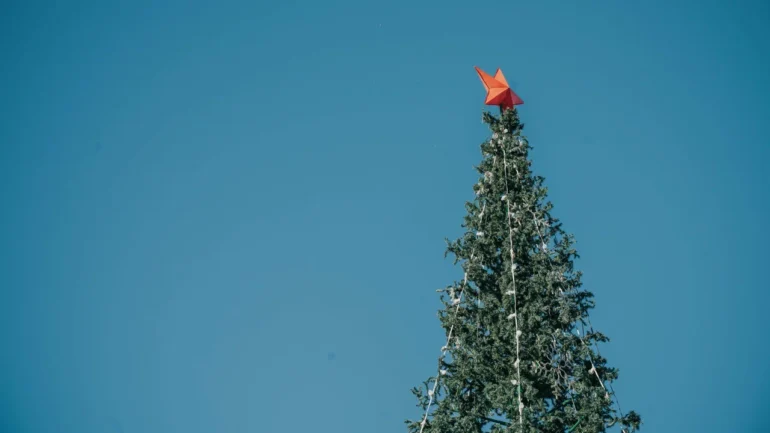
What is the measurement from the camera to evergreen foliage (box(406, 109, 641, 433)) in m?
8.66

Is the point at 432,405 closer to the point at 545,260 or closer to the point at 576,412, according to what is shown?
the point at 576,412

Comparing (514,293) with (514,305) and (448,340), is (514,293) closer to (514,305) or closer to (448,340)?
(514,305)

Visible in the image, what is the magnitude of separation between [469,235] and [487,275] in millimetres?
717

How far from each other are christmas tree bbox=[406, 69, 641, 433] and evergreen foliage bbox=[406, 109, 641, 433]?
0.05ft

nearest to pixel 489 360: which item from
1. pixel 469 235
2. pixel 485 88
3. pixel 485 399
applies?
pixel 485 399

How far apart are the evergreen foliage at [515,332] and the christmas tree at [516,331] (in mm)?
15

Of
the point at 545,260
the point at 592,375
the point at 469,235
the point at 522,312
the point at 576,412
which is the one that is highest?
the point at 469,235

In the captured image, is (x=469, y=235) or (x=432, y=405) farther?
(x=469, y=235)

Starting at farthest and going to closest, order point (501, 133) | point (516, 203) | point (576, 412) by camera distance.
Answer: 1. point (501, 133)
2. point (516, 203)
3. point (576, 412)

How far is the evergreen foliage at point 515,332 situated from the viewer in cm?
866

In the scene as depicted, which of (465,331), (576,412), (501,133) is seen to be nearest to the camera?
(576,412)

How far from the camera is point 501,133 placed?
37.2 feet

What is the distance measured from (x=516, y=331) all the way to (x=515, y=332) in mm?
45

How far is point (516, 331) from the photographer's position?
916 centimetres
